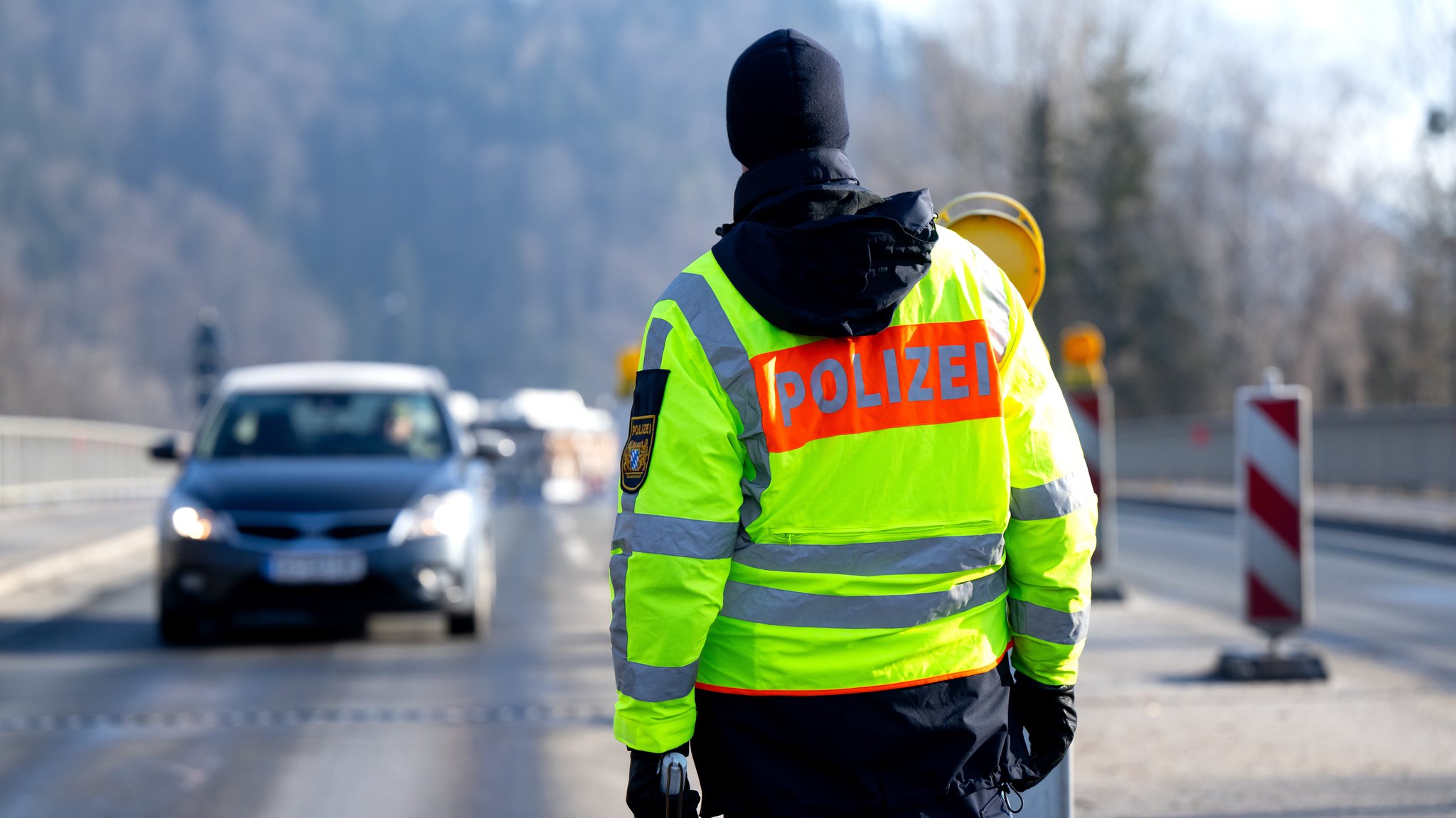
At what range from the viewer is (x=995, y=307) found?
2621mm

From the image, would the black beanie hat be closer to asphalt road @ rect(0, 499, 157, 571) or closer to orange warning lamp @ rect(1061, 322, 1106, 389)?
orange warning lamp @ rect(1061, 322, 1106, 389)

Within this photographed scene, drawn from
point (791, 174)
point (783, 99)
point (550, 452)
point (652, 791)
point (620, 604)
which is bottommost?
point (550, 452)

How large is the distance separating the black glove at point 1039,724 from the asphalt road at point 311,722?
9.42 feet

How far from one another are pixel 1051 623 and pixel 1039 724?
19 cm

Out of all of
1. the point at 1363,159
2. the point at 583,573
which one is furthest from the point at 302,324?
the point at 583,573

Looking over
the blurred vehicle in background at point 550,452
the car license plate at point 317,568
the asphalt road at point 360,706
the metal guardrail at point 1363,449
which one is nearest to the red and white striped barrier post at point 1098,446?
the asphalt road at point 360,706

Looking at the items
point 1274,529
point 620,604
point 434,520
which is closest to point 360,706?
point 434,520

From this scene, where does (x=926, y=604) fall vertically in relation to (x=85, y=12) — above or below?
below

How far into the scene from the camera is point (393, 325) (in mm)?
129250

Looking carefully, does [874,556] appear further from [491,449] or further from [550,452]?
[550,452]

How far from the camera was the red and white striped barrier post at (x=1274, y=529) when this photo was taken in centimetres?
748

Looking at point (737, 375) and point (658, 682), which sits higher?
point (737, 375)

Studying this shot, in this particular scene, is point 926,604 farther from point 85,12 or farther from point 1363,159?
point 85,12

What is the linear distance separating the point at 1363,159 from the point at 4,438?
35.9 meters
